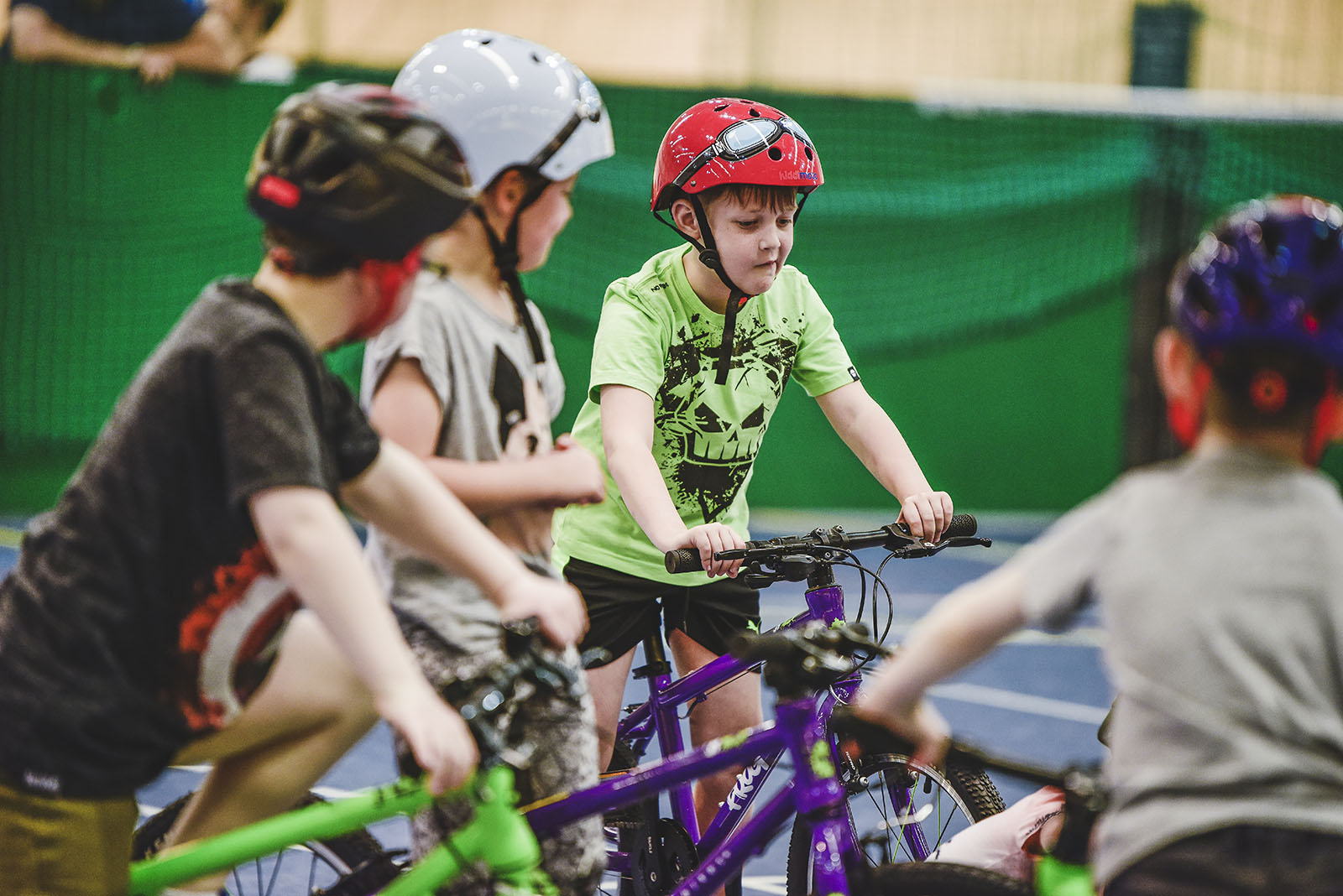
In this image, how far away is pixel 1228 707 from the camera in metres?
1.57

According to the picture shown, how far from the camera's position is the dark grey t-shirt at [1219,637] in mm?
1559

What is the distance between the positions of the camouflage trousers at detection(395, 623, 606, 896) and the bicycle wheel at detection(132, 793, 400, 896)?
242 mm

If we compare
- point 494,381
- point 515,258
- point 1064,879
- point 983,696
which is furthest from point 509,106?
point 983,696

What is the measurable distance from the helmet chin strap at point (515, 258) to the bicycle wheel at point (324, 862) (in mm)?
925

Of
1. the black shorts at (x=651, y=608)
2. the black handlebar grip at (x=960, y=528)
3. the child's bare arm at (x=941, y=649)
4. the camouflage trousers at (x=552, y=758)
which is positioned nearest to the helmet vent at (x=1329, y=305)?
the child's bare arm at (x=941, y=649)

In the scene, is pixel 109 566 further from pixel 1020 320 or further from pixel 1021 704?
pixel 1020 320

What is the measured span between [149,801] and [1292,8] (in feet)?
41.1

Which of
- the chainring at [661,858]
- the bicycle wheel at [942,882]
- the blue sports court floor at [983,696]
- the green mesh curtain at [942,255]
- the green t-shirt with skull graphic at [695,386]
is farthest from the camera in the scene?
the green mesh curtain at [942,255]

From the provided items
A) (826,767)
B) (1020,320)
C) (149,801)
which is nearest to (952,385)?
(1020,320)

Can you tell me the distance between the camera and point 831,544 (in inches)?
113

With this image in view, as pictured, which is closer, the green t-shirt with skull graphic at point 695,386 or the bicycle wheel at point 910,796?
the bicycle wheel at point 910,796

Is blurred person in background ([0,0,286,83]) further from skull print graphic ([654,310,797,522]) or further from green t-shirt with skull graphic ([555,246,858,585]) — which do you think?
skull print graphic ([654,310,797,522])

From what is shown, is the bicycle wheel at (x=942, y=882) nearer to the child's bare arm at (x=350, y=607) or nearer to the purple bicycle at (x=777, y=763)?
the purple bicycle at (x=777, y=763)

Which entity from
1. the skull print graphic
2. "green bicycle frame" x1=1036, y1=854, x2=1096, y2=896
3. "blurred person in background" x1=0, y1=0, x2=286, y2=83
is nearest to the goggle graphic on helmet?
the skull print graphic
